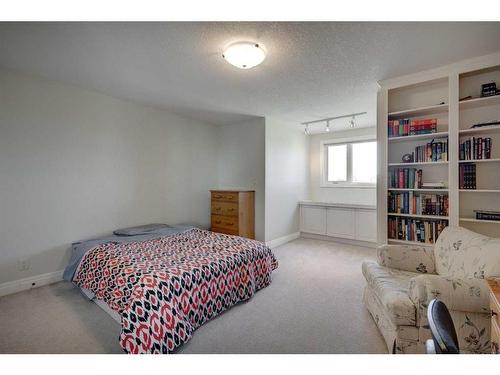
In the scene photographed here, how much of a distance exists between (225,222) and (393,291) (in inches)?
113

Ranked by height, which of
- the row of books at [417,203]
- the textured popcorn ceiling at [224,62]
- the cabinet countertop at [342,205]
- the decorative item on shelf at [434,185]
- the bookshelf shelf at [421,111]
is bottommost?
the cabinet countertop at [342,205]

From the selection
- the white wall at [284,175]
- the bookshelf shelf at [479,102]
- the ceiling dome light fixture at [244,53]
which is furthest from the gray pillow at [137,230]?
the bookshelf shelf at [479,102]

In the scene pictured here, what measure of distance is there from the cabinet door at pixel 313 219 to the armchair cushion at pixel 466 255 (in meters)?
2.63

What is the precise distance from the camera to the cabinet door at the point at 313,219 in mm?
4742

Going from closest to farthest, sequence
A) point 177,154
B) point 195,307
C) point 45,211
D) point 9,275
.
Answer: point 195,307, point 9,275, point 45,211, point 177,154

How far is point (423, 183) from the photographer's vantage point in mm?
2697

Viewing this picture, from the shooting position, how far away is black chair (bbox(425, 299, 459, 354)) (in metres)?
0.65

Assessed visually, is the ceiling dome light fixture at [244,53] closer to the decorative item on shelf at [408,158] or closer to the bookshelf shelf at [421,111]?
the bookshelf shelf at [421,111]

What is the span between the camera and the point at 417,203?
268 cm

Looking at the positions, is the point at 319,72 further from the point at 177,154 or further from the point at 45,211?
the point at 45,211

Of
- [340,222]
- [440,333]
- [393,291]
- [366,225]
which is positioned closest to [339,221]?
[340,222]
